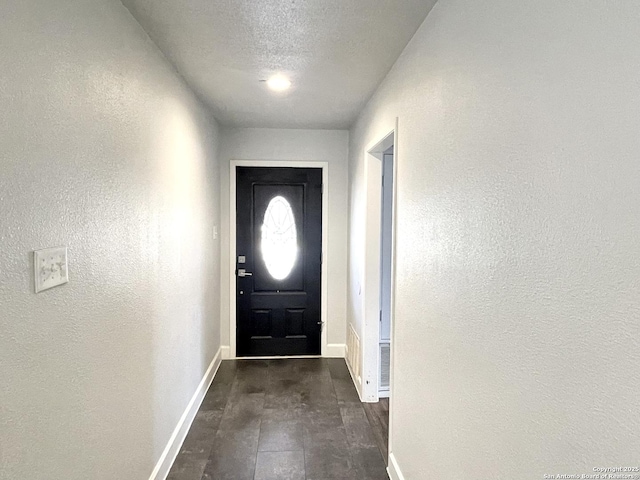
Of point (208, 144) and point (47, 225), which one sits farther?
point (208, 144)

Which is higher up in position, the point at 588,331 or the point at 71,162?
the point at 71,162

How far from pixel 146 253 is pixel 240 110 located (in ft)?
5.90

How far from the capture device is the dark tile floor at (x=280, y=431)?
223cm

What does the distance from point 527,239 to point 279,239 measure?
3196 millimetres

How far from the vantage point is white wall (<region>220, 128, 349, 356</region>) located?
3.93 meters

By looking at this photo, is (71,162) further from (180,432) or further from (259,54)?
(180,432)

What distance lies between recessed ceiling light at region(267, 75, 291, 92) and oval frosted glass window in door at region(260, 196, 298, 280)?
4.79ft

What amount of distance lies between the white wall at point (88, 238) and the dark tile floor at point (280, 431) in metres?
0.41

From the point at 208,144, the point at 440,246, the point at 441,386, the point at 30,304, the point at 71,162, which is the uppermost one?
the point at 208,144

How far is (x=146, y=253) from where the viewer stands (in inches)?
73.9

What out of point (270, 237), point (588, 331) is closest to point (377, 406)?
point (270, 237)

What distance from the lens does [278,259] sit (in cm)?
404

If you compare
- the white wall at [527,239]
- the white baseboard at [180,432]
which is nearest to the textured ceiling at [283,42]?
the white wall at [527,239]

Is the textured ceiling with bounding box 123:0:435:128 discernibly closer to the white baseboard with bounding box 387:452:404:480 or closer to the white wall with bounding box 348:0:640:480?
the white wall with bounding box 348:0:640:480
